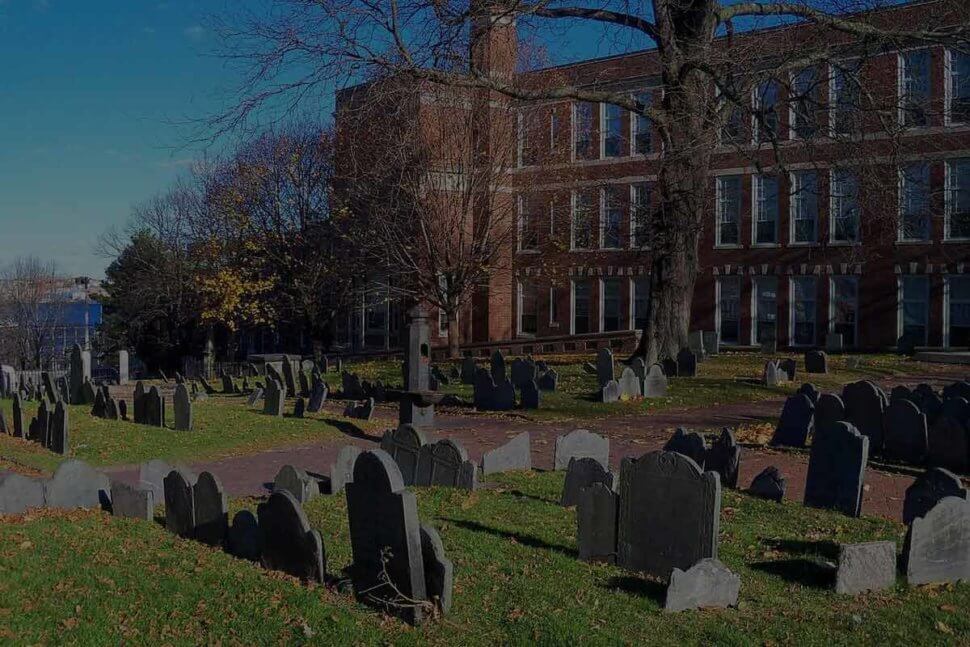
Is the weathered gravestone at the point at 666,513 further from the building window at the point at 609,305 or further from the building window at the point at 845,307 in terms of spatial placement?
the building window at the point at 609,305

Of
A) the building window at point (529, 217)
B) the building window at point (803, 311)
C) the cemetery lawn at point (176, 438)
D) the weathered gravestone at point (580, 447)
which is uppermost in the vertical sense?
the building window at point (529, 217)

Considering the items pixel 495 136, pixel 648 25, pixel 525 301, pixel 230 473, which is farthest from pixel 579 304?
pixel 230 473

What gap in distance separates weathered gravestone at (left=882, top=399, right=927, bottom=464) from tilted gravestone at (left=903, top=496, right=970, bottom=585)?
5564 mm

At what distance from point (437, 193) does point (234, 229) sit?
14399 mm

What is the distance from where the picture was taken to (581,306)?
43.0 m

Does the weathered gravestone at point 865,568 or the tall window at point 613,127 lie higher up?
the tall window at point 613,127

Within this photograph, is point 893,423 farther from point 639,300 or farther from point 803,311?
point 639,300

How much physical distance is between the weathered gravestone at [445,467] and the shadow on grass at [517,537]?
5.62ft

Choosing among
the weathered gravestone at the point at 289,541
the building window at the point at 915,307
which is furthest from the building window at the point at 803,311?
the weathered gravestone at the point at 289,541

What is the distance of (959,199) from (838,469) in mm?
28061

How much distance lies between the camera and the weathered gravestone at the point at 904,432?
12594 millimetres

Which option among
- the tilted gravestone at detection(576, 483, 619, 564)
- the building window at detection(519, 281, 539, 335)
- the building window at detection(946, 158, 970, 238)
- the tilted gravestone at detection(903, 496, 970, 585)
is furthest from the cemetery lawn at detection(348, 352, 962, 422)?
the building window at detection(519, 281, 539, 335)

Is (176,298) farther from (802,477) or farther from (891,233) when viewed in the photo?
(802,477)

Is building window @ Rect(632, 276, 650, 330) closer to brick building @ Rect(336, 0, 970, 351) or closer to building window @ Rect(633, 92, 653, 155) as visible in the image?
brick building @ Rect(336, 0, 970, 351)
